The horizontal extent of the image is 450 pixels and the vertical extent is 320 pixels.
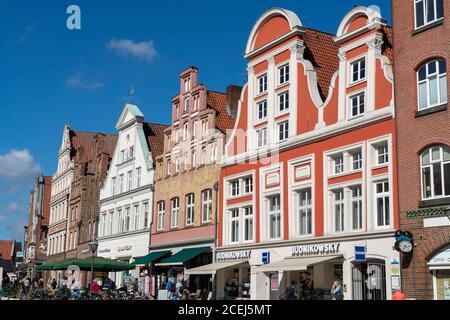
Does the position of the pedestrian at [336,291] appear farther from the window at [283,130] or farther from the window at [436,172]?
the window at [283,130]

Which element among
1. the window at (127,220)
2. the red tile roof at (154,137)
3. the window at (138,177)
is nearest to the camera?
the window at (138,177)

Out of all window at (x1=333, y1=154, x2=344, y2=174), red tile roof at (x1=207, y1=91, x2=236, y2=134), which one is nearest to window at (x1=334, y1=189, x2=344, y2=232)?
window at (x1=333, y1=154, x2=344, y2=174)

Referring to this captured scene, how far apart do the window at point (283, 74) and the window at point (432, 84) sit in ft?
30.2

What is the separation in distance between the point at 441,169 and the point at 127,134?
31.9m

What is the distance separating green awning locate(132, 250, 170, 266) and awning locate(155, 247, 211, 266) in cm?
131

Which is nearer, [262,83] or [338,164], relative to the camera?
[338,164]

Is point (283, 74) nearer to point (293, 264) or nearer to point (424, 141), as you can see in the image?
point (293, 264)

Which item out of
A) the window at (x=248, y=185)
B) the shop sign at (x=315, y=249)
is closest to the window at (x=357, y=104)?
the shop sign at (x=315, y=249)

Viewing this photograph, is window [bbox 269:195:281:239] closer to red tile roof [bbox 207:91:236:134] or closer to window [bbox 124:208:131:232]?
red tile roof [bbox 207:91:236:134]

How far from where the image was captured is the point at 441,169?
2256 centimetres

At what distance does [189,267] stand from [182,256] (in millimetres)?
1081

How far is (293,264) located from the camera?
90.9 feet

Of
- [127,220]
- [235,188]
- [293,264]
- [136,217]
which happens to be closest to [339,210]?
[293,264]

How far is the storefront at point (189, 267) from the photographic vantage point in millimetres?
36000
